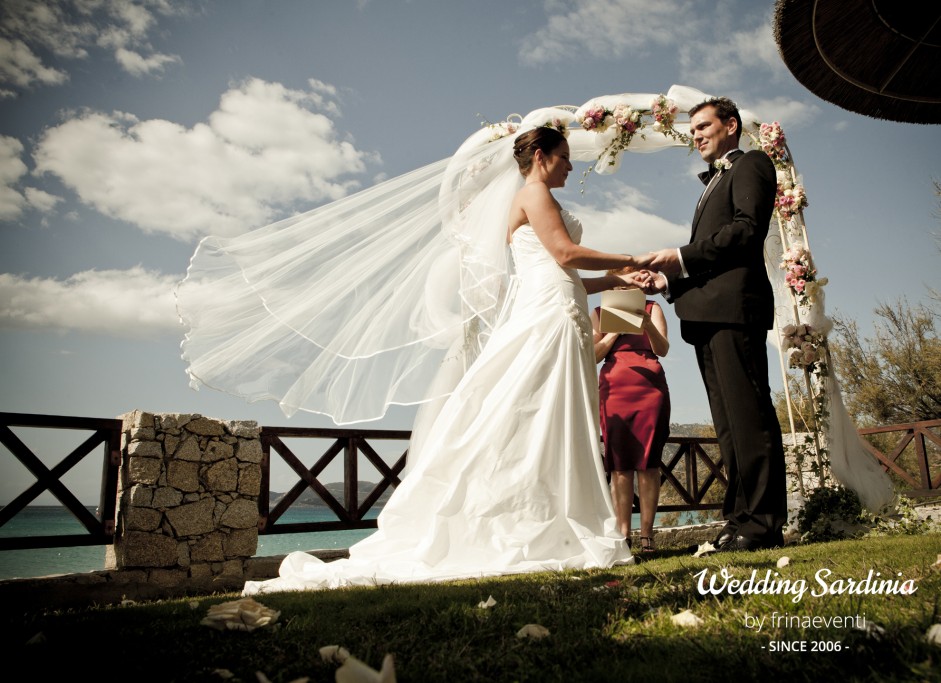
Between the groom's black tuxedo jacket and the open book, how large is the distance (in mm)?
292

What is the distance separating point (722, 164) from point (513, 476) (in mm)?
2913

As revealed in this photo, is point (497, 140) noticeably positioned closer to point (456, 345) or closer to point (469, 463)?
point (456, 345)

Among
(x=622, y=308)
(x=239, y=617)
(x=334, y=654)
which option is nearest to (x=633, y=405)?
(x=622, y=308)

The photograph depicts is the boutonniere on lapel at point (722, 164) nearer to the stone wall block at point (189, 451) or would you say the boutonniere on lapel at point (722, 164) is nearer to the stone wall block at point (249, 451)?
the stone wall block at point (249, 451)

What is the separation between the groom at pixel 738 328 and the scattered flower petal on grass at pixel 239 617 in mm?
3275

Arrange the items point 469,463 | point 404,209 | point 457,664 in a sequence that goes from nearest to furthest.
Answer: point 457,664 → point 469,463 → point 404,209

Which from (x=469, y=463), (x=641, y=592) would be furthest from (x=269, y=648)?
(x=469, y=463)

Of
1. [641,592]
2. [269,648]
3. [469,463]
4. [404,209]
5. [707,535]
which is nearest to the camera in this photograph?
[269,648]

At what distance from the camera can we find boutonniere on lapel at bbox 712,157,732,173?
4645mm

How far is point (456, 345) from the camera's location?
4812mm

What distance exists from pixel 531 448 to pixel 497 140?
3.01 metres

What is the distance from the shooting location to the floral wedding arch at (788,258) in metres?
5.77

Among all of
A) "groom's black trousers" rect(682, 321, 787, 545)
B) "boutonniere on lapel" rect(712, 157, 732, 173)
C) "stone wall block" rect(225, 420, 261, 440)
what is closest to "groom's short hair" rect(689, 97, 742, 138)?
"boutonniere on lapel" rect(712, 157, 732, 173)

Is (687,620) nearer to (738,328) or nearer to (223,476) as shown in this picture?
(738,328)
